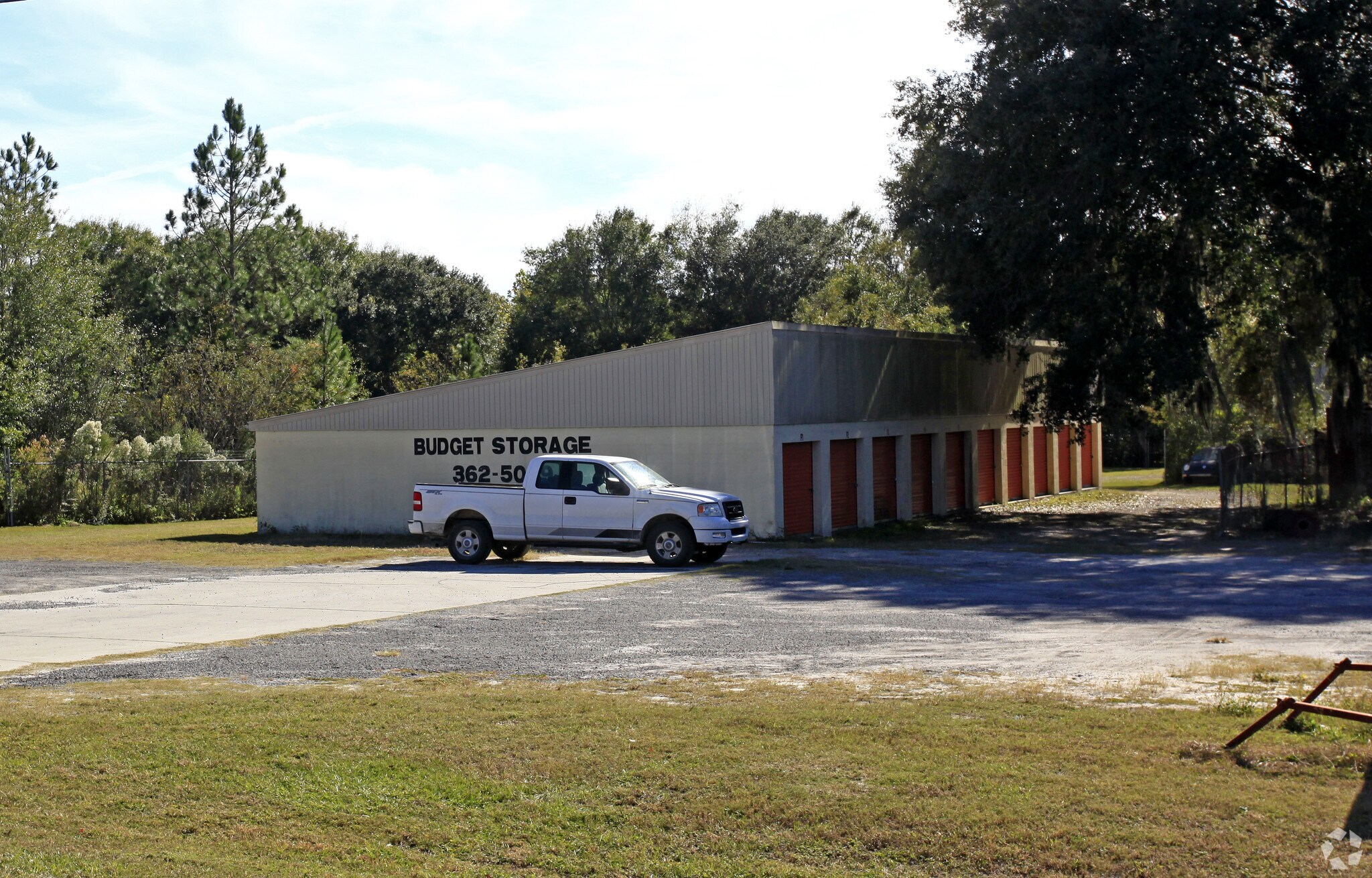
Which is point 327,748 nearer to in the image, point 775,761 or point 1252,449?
point 775,761

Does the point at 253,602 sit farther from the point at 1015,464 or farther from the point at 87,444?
the point at 1015,464

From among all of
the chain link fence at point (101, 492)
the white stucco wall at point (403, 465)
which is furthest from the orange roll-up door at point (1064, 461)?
the chain link fence at point (101, 492)

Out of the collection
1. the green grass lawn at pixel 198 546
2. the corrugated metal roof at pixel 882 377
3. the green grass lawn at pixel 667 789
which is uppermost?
the corrugated metal roof at pixel 882 377

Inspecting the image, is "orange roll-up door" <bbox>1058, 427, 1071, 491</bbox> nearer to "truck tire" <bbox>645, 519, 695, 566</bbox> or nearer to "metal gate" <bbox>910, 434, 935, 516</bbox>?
"metal gate" <bbox>910, 434, 935, 516</bbox>

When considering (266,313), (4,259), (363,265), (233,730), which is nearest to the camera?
(233,730)

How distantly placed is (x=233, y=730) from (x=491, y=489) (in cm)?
1475

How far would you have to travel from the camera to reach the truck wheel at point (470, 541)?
2352 centimetres

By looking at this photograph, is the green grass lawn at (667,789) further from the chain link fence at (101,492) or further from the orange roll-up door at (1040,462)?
the orange roll-up door at (1040,462)

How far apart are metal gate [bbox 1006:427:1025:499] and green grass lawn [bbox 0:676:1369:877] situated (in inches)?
1202

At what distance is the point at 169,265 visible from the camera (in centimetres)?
6191

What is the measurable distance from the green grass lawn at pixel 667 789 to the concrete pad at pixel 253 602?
5006 millimetres

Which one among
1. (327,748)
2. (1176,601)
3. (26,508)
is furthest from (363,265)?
(327,748)

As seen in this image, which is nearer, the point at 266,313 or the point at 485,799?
the point at 485,799

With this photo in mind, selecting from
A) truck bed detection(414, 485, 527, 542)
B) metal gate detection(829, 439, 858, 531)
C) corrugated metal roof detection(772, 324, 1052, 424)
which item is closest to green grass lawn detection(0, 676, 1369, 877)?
truck bed detection(414, 485, 527, 542)
